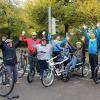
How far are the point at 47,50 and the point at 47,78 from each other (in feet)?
3.12

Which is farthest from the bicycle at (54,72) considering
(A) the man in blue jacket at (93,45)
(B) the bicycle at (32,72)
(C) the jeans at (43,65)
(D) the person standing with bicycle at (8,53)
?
(D) the person standing with bicycle at (8,53)

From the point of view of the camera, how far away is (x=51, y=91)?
1167 cm

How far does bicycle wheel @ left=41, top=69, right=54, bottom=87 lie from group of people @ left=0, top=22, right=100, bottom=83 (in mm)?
164

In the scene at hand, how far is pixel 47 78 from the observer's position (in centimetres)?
1249

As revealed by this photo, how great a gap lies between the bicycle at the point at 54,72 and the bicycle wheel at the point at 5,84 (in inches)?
61.6

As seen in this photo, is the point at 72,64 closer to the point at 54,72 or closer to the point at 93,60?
the point at 93,60

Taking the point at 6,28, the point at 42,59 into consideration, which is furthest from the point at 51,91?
the point at 6,28

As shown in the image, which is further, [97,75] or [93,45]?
[93,45]

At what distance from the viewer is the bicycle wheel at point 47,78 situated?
485 inches

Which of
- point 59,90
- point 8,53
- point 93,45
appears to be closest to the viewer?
point 59,90

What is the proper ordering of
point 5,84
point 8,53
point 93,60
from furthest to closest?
point 93,60 < point 8,53 < point 5,84

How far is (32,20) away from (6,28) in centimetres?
589

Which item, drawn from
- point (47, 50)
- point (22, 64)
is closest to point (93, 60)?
point (47, 50)

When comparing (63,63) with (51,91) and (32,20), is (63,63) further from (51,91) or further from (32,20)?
(32,20)
